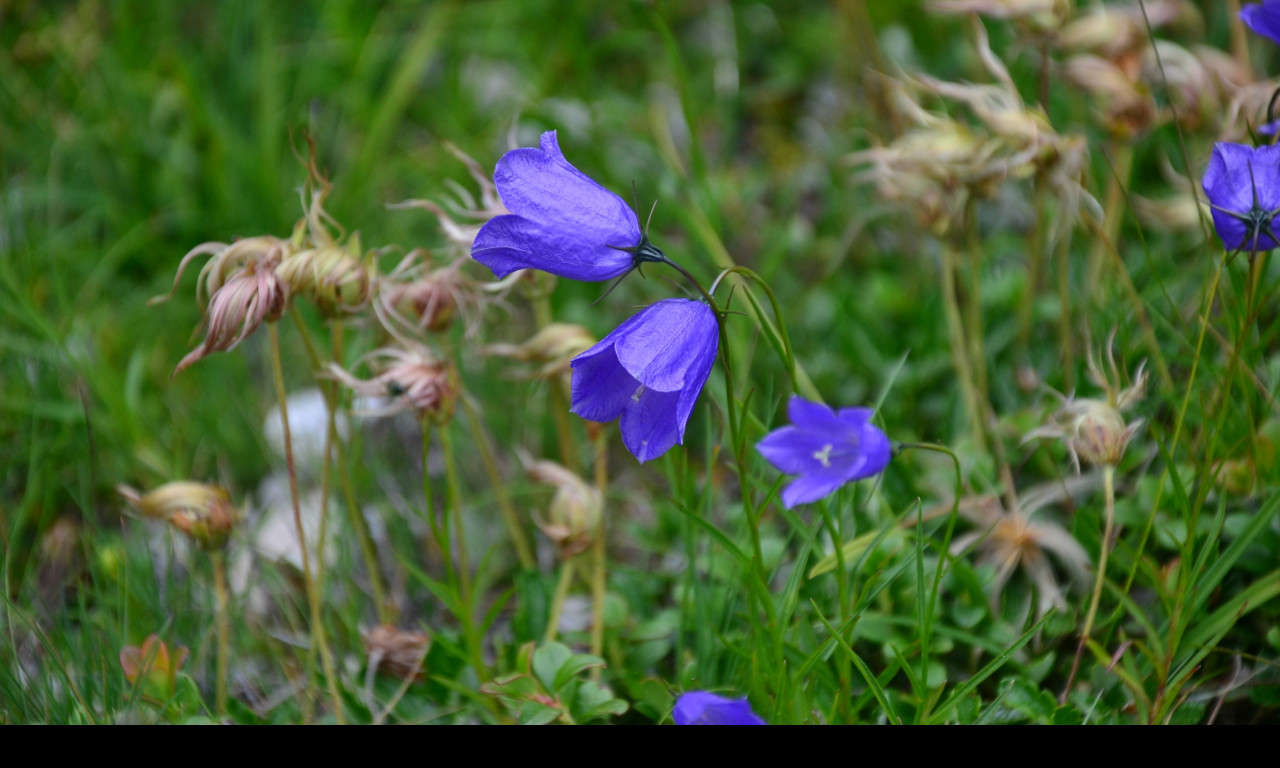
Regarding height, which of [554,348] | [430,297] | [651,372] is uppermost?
[651,372]

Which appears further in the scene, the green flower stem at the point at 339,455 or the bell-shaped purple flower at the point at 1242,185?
the green flower stem at the point at 339,455

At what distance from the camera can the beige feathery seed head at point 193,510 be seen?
165 centimetres

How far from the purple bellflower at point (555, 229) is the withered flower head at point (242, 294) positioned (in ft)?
1.37

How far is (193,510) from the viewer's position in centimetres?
167

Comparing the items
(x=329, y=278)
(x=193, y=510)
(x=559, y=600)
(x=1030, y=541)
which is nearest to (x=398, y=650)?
(x=559, y=600)

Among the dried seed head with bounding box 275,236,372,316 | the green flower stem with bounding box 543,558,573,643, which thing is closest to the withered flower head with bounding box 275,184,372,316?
the dried seed head with bounding box 275,236,372,316

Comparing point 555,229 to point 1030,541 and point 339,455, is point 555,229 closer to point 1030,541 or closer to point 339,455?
point 339,455

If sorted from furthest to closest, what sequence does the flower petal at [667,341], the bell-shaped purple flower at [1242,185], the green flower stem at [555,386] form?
the green flower stem at [555,386] → the bell-shaped purple flower at [1242,185] → the flower petal at [667,341]

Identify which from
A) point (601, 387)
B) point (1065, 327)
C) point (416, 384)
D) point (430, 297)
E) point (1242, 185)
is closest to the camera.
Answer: point (601, 387)

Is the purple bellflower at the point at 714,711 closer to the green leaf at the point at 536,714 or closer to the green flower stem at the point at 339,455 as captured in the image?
the green leaf at the point at 536,714

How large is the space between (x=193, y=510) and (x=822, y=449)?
3.49ft

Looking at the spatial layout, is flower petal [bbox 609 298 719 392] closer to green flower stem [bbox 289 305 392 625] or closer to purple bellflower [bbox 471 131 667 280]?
purple bellflower [bbox 471 131 667 280]

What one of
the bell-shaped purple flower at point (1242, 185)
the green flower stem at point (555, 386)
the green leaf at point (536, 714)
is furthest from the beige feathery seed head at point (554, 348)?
the bell-shaped purple flower at point (1242, 185)

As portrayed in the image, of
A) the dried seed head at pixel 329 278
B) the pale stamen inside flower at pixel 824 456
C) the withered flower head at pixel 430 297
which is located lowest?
the pale stamen inside flower at pixel 824 456
